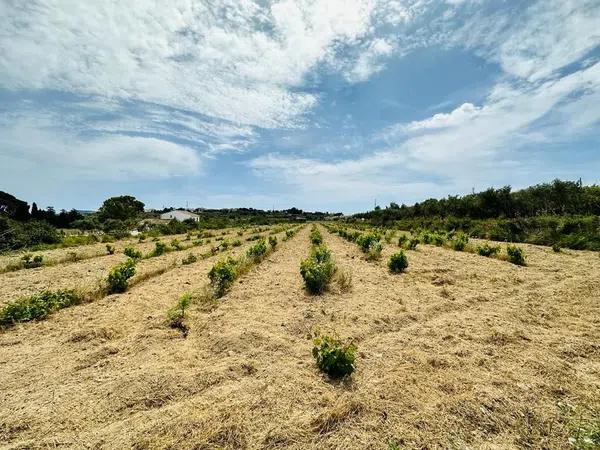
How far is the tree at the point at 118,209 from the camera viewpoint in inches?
2299

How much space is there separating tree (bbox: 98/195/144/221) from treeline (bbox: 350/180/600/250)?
164 ft

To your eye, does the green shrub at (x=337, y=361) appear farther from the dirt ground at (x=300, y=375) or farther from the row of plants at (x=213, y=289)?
the row of plants at (x=213, y=289)

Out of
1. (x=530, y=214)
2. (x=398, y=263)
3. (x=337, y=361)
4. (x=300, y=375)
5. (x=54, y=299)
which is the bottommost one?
(x=300, y=375)

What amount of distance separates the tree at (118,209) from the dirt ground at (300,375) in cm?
5736

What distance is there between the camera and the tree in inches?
2299

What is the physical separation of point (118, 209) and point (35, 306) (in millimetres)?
59584

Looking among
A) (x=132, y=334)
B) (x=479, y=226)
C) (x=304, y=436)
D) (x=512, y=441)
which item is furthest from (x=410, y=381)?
(x=479, y=226)

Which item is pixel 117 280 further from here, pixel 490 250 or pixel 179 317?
pixel 490 250

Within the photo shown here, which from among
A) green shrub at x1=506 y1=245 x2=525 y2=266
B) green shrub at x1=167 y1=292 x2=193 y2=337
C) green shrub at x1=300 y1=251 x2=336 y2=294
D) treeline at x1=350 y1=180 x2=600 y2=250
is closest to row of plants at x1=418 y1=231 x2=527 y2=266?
green shrub at x1=506 y1=245 x2=525 y2=266

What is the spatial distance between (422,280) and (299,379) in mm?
7758

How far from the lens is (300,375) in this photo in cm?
482

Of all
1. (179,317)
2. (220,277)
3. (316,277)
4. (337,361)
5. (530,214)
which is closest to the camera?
(337,361)

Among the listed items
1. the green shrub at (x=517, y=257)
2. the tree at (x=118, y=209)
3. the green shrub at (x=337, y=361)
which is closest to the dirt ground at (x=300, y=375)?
the green shrub at (x=337, y=361)

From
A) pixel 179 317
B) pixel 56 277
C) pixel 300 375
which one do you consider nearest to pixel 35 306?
pixel 179 317
